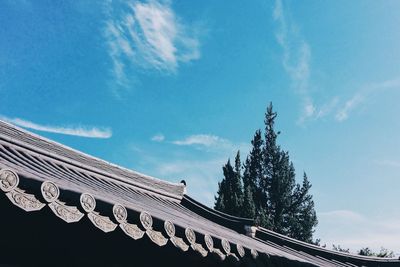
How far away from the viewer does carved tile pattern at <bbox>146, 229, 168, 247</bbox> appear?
2.47 meters

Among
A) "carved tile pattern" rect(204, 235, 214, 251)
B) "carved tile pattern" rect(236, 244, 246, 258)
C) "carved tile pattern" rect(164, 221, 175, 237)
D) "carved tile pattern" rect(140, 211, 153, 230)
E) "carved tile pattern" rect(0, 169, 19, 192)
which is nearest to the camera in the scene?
"carved tile pattern" rect(0, 169, 19, 192)

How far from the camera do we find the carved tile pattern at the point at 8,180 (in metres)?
1.83

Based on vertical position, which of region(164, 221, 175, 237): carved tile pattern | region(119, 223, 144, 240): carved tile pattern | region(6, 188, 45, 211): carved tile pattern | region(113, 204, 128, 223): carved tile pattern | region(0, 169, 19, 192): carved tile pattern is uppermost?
region(164, 221, 175, 237): carved tile pattern

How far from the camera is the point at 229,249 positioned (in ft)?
9.87

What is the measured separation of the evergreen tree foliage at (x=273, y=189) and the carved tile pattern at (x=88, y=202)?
25553 mm

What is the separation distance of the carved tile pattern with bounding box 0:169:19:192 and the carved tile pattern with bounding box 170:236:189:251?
1170mm

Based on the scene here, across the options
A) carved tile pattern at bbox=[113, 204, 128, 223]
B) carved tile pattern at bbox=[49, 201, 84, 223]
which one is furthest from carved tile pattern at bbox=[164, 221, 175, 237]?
carved tile pattern at bbox=[49, 201, 84, 223]

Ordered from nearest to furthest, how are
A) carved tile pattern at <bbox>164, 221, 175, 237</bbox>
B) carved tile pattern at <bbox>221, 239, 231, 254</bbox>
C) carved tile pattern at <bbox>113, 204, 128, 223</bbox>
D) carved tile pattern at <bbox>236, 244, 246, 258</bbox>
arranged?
1. carved tile pattern at <bbox>113, 204, 128, 223</bbox>
2. carved tile pattern at <bbox>164, 221, 175, 237</bbox>
3. carved tile pattern at <bbox>221, 239, 231, 254</bbox>
4. carved tile pattern at <bbox>236, 244, 246, 258</bbox>

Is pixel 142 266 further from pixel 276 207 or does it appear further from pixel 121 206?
pixel 276 207

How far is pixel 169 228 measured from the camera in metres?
2.60

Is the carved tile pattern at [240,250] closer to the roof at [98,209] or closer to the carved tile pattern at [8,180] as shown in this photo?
the roof at [98,209]

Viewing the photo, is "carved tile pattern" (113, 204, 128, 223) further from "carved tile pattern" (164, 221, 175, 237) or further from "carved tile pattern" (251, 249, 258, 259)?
"carved tile pattern" (251, 249, 258, 259)

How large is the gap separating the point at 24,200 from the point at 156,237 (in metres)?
0.96

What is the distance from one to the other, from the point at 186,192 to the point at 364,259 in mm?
6544
